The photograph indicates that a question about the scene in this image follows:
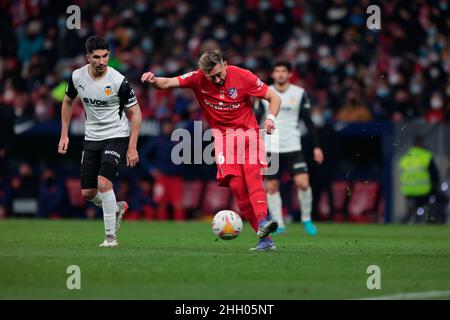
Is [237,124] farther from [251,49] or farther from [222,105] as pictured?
[251,49]

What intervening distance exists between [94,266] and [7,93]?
52.4ft

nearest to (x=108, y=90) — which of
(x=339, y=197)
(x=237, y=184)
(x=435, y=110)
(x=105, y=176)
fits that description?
(x=105, y=176)

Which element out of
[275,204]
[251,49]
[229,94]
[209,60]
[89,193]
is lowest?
[275,204]

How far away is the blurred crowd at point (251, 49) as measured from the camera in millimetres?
23547

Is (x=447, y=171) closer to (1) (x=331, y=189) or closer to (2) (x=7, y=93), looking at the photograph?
(1) (x=331, y=189)

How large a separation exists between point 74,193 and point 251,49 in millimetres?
6896

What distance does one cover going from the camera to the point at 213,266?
32.8 feet

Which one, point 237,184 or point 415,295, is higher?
point 237,184

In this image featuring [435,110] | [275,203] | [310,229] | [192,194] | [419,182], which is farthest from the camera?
[435,110]

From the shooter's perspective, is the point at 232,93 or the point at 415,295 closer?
the point at 415,295

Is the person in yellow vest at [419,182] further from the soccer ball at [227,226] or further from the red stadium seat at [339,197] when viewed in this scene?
the soccer ball at [227,226]

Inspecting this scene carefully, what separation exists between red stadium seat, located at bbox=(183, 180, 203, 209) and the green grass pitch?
5.89m

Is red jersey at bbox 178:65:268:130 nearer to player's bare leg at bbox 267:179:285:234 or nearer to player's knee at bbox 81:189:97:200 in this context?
player's knee at bbox 81:189:97:200

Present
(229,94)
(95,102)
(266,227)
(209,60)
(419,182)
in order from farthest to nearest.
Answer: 1. (419,182)
2. (95,102)
3. (229,94)
4. (209,60)
5. (266,227)
